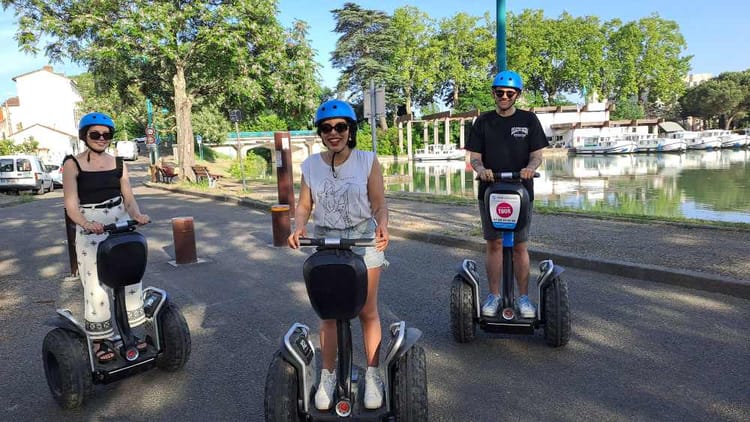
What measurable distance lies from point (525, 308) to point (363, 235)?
1.80 m

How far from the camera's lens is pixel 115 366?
12.1ft

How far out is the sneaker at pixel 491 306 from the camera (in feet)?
14.1

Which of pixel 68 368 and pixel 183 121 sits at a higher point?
pixel 183 121

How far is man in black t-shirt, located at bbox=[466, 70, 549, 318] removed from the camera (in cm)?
435

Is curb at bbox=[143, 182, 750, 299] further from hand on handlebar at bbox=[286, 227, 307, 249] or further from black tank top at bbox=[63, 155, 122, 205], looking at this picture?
black tank top at bbox=[63, 155, 122, 205]

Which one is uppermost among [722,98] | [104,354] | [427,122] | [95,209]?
[722,98]

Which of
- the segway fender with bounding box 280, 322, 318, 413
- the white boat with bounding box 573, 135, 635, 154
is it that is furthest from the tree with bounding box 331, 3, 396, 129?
the segway fender with bounding box 280, 322, 318, 413

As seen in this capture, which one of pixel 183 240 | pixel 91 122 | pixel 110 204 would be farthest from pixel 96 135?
pixel 183 240

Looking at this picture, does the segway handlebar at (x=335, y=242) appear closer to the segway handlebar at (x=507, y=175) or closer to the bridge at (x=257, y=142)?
the segway handlebar at (x=507, y=175)

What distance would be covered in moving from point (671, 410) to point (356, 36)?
6222 centimetres

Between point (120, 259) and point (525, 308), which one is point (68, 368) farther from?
point (525, 308)

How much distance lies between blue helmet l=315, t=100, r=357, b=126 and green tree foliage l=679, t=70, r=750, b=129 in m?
89.3

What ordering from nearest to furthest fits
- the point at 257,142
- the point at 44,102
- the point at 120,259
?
1. the point at 120,259
2. the point at 257,142
3. the point at 44,102

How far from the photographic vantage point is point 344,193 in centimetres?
303
